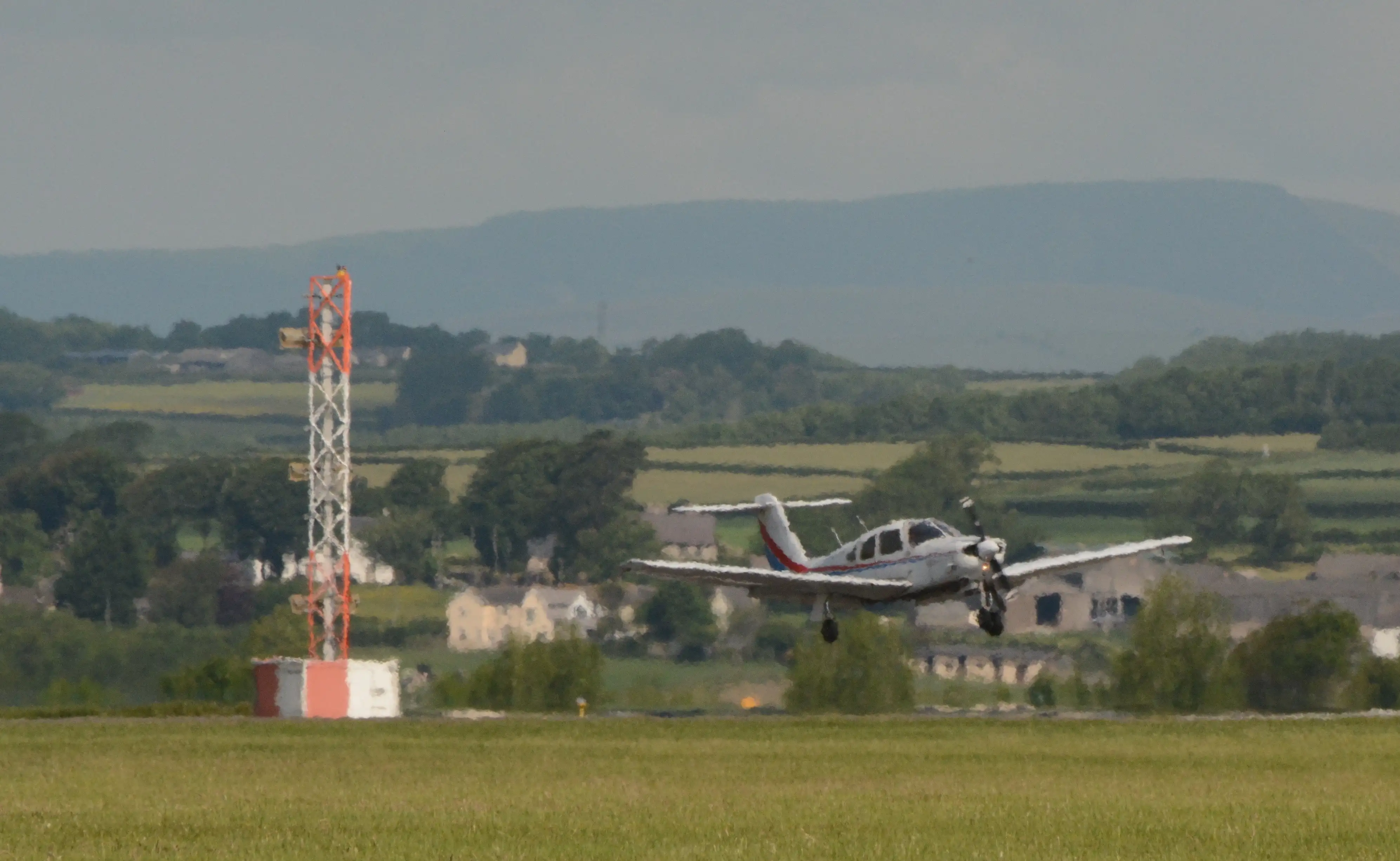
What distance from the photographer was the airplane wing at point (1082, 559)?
71938mm

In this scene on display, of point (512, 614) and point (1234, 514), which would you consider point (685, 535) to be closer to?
point (512, 614)

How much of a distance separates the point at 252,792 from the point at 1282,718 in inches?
1650

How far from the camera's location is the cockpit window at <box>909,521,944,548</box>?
228 ft

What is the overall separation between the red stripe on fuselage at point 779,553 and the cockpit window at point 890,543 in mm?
7151

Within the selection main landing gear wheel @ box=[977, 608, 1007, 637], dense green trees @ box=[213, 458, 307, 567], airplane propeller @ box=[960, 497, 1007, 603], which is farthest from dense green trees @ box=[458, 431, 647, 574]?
main landing gear wheel @ box=[977, 608, 1007, 637]

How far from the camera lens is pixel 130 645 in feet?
442

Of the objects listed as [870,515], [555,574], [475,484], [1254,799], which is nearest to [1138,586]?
[870,515]

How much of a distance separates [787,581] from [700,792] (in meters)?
29.9

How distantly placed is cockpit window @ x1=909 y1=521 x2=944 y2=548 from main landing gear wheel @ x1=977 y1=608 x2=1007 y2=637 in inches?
155

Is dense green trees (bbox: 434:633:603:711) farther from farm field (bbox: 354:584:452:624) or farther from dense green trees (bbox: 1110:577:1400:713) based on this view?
farm field (bbox: 354:584:452:624)

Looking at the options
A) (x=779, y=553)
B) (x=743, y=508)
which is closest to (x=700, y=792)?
(x=743, y=508)

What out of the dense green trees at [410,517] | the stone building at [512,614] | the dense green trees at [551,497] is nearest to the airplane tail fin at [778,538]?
the stone building at [512,614]

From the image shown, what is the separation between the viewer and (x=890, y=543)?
70312 millimetres

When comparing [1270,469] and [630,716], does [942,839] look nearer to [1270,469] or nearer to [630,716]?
[630,716]
